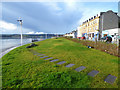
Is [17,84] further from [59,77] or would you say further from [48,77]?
[59,77]

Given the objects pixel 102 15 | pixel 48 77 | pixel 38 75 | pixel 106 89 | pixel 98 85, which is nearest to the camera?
pixel 106 89

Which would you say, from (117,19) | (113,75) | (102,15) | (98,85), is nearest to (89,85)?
(98,85)

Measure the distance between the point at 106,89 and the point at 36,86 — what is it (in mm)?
2790

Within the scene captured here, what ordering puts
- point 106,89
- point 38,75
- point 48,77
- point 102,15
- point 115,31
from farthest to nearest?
point 102,15, point 115,31, point 38,75, point 48,77, point 106,89

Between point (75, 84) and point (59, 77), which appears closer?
point (75, 84)

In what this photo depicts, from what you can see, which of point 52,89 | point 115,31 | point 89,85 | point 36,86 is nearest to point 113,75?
point 89,85

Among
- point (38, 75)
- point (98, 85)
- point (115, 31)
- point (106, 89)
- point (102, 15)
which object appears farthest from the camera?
point (102, 15)

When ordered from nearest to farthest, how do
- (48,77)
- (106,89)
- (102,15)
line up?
(106,89) → (48,77) → (102,15)

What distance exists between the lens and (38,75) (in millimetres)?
3549

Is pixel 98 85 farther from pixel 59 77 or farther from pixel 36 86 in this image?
pixel 36 86

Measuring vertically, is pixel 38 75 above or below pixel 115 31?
below

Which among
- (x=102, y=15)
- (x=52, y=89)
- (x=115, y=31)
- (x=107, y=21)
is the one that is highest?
(x=102, y=15)

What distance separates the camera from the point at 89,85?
2818 millimetres

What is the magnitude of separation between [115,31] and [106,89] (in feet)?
92.3
